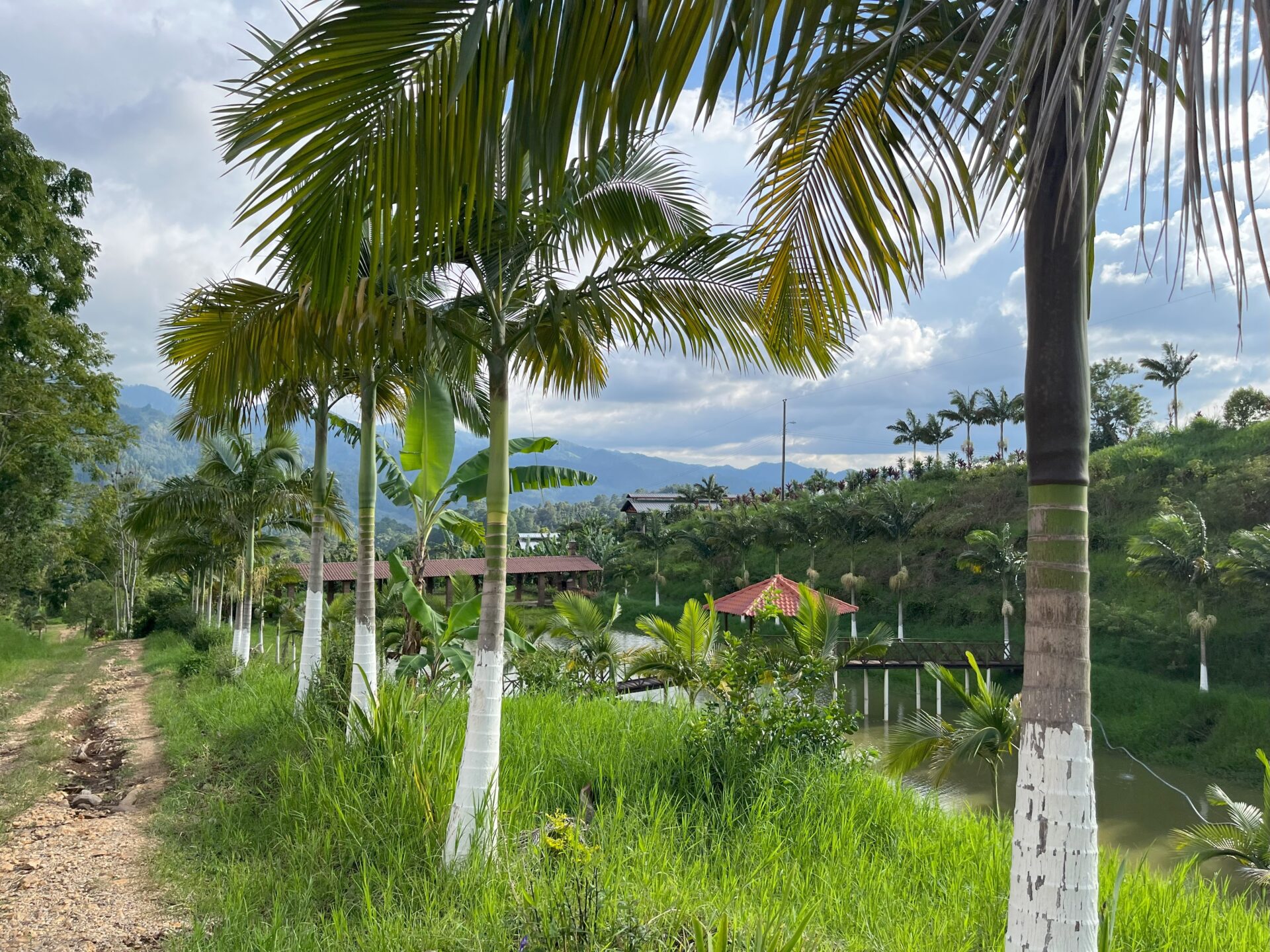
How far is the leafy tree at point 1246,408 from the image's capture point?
35.9 metres

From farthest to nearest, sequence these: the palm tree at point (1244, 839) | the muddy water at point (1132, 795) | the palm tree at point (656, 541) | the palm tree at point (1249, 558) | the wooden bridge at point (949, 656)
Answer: the palm tree at point (656, 541), the wooden bridge at point (949, 656), the palm tree at point (1249, 558), the muddy water at point (1132, 795), the palm tree at point (1244, 839)

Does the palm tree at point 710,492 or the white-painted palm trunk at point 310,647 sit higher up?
the palm tree at point 710,492

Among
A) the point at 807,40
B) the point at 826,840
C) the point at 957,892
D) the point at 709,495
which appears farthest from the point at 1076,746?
the point at 709,495

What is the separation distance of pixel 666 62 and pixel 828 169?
141 cm

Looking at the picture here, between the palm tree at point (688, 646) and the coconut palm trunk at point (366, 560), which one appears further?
the palm tree at point (688, 646)

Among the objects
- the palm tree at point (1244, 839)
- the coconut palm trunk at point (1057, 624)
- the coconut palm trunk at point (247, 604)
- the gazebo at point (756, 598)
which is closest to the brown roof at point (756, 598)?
the gazebo at point (756, 598)

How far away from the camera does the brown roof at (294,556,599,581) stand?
104 ft

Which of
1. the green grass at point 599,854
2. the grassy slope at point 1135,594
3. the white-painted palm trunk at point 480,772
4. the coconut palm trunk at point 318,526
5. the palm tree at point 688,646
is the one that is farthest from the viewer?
the grassy slope at point 1135,594

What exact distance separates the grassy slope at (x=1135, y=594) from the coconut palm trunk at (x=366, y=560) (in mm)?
22187

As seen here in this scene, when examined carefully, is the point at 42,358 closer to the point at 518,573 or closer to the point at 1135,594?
the point at 518,573

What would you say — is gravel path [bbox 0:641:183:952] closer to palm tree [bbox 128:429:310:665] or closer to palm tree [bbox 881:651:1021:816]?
palm tree [bbox 128:429:310:665]

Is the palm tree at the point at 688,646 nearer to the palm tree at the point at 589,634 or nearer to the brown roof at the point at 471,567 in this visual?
the palm tree at the point at 589,634

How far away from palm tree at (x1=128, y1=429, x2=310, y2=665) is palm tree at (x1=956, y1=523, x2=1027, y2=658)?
23.3 m

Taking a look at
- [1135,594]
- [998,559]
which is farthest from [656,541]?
[1135,594]
